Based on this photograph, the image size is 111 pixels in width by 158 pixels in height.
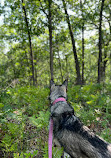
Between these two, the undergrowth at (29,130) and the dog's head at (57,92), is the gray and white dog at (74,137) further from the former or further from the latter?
the dog's head at (57,92)

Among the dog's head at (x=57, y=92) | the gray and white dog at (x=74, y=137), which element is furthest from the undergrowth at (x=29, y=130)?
the dog's head at (x=57, y=92)

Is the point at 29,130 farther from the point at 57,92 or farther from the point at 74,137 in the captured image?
the point at 74,137

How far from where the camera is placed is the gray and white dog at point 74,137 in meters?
2.12

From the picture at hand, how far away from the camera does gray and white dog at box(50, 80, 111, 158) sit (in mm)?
2115

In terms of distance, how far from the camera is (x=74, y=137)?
2.36m

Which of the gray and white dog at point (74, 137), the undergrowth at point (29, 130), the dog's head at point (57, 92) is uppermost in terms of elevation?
the dog's head at point (57, 92)

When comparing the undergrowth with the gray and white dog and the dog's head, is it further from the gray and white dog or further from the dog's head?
Result: the dog's head

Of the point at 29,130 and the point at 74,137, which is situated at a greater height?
the point at 74,137

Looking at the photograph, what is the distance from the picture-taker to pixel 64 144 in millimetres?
2506

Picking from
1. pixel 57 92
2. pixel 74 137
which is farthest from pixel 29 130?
pixel 74 137

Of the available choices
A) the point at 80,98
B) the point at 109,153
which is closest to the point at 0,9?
the point at 80,98

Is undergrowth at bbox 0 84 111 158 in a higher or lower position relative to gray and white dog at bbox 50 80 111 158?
lower

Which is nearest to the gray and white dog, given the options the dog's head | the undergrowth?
the undergrowth

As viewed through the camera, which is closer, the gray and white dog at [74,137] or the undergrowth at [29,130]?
the gray and white dog at [74,137]
